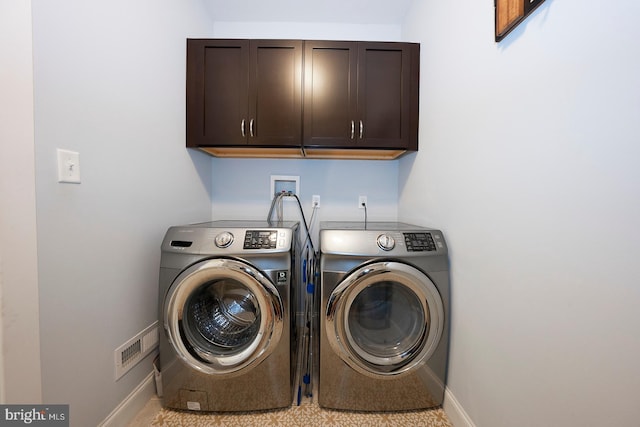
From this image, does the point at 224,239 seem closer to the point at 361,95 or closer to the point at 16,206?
the point at 16,206

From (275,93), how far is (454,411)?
2.11 m

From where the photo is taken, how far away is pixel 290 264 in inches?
45.9

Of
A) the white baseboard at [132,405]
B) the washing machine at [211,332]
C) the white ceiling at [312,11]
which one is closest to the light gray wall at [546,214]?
the white ceiling at [312,11]

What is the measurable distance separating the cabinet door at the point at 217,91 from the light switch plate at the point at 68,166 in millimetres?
746

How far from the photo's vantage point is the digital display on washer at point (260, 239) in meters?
1.15

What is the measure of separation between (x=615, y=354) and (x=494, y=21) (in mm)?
1206

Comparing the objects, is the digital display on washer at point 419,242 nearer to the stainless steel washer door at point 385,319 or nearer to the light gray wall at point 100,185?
the stainless steel washer door at point 385,319

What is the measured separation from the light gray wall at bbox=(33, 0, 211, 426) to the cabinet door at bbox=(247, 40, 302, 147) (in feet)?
1.66

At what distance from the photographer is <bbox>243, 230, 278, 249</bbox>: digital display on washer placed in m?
1.15

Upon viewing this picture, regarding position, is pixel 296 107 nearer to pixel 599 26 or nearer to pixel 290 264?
pixel 290 264

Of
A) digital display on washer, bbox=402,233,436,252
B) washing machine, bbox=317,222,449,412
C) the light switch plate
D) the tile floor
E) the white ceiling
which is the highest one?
the white ceiling

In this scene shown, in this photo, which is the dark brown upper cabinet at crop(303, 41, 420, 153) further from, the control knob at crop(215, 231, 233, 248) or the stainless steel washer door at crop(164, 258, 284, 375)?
the stainless steel washer door at crop(164, 258, 284, 375)

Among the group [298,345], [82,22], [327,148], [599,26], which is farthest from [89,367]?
[599,26]

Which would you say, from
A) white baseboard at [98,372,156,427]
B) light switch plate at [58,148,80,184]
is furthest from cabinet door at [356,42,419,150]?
white baseboard at [98,372,156,427]
